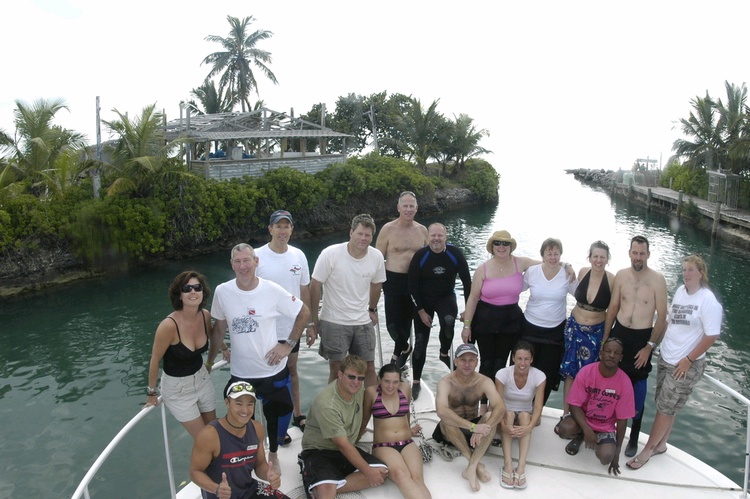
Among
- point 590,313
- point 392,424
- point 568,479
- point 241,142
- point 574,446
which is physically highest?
point 241,142

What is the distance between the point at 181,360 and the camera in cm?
438

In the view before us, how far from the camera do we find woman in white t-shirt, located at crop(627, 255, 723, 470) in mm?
4723

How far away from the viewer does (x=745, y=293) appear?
1847 cm

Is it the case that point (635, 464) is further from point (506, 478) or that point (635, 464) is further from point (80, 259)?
point (80, 259)

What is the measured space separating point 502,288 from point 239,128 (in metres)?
25.7

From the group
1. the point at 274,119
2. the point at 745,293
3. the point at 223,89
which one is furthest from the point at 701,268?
the point at 223,89

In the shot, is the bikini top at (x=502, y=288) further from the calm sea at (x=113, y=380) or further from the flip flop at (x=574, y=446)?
the calm sea at (x=113, y=380)

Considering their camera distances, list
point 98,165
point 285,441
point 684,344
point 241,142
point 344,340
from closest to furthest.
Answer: point 684,344, point 285,441, point 344,340, point 98,165, point 241,142

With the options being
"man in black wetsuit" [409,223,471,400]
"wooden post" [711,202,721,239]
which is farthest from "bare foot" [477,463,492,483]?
"wooden post" [711,202,721,239]

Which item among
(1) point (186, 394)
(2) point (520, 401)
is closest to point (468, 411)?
(2) point (520, 401)

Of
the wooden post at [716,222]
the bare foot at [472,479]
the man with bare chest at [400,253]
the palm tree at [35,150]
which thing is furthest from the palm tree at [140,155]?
the wooden post at [716,222]

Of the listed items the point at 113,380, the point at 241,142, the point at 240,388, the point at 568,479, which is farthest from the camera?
the point at 241,142

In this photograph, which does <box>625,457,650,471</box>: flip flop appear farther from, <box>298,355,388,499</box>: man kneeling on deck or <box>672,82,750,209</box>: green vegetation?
<box>672,82,750,209</box>: green vegetation

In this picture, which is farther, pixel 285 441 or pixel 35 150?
pixel 35 150
